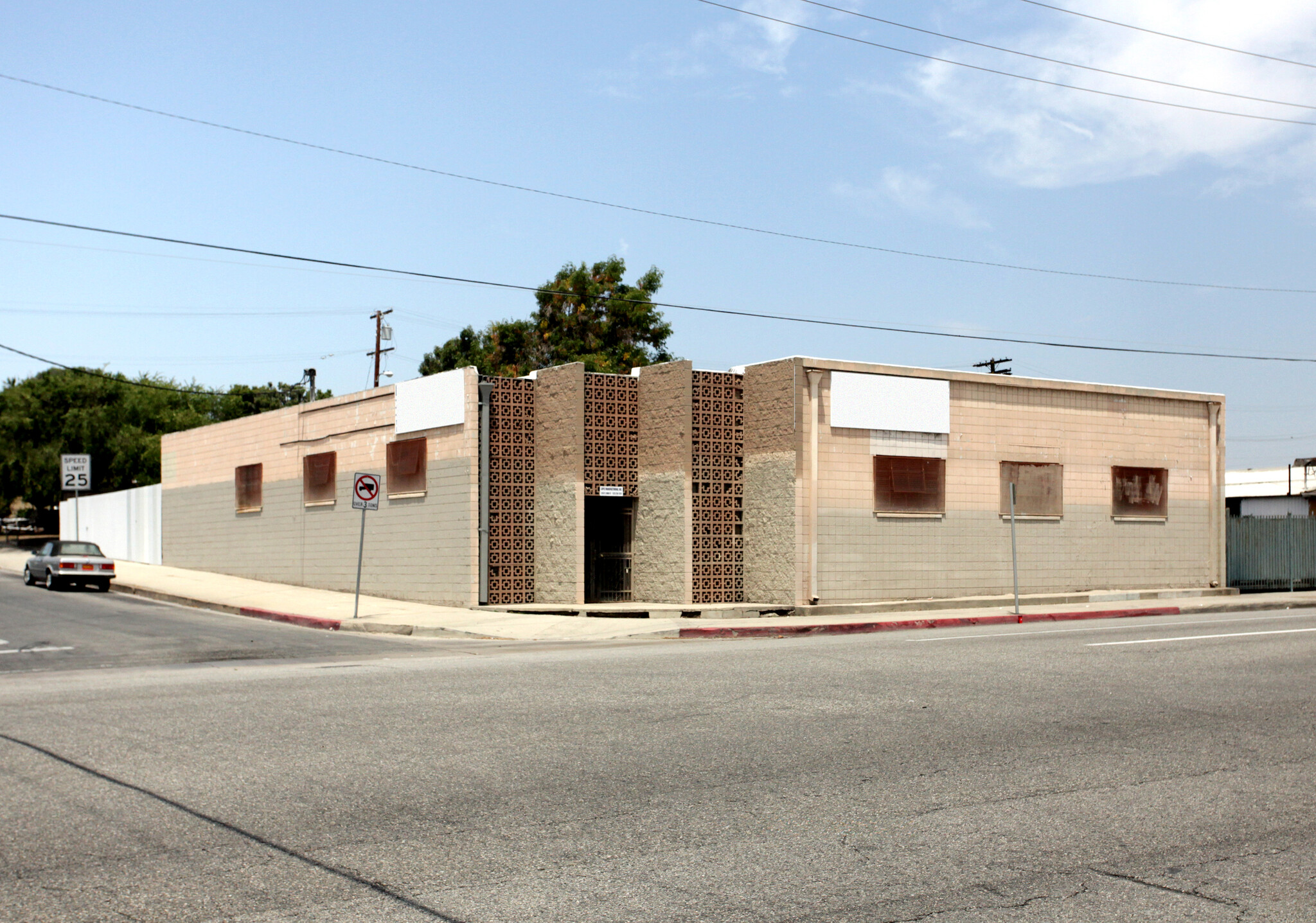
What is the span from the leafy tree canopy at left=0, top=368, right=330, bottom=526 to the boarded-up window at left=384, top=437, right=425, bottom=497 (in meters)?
32.6

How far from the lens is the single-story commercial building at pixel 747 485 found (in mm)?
25375

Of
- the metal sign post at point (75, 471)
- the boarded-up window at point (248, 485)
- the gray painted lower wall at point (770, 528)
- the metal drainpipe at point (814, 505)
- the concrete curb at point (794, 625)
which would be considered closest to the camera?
the concrete curb at point (794, 625)

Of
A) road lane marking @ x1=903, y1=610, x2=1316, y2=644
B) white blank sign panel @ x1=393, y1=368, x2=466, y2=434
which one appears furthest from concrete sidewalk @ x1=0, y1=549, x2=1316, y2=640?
white blank sign panel @ x1=393, y1=368, x2=466, y2=434

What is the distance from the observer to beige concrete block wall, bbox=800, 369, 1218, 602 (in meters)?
25.5

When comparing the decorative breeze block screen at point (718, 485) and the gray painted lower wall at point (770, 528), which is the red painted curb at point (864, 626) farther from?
the decorative breeze block screen at point (718, 485)

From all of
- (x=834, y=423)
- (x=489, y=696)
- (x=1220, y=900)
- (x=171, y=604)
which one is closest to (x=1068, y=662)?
(x=489, y=696)

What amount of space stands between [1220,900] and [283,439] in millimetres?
30117

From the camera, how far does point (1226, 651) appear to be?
49.1ft

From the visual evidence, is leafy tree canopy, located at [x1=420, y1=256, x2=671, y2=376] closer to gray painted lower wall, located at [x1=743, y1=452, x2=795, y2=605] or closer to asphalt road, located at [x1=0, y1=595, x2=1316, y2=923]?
gray painted lower wall, located at [x1=743, y1=452, x2=795, y2=605]

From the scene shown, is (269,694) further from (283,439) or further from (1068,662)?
(283,439)

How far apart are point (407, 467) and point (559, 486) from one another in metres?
4.08

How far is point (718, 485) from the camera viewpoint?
85.2 ft

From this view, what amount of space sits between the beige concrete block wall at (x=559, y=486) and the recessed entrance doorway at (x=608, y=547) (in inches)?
32.7

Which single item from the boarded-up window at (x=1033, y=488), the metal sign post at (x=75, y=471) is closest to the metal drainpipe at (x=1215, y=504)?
the boarded-up window at (x=1033, y=488)
